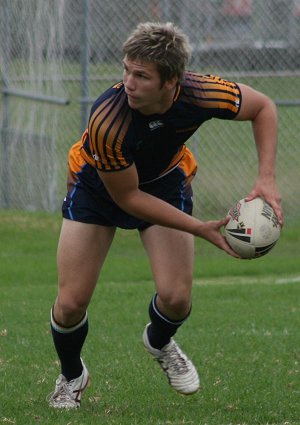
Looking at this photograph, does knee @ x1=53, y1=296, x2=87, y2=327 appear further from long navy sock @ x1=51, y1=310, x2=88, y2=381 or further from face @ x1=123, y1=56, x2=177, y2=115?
face @ x1=123, y1=56, x2=177, y2=115

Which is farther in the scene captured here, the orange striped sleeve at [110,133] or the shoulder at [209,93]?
the shoulder at [209,93]

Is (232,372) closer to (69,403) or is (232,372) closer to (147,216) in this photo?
(69,403)

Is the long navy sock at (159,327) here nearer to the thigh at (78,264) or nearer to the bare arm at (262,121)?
the thigh at (78,264)

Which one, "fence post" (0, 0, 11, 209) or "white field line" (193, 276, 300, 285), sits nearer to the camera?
"white field line" (193, 276, 300, 285)

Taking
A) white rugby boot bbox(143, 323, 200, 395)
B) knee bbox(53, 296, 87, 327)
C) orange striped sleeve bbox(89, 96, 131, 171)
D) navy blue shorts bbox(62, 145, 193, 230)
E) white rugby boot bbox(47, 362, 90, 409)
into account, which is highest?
orange striped sleeve bbox(89, 96, 131, 171)

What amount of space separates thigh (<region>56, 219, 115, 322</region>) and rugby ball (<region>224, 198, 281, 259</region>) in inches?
31.7

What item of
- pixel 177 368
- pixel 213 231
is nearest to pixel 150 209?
pixel 213 231

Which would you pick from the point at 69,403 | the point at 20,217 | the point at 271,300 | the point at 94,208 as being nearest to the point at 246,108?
the point at 94,208

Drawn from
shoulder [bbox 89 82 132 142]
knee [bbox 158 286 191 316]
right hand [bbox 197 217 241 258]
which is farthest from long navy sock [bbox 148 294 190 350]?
shoulder [bbox 89 82 132 142]

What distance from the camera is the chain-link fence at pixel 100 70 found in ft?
43.8

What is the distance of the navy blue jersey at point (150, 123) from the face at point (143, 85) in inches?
4.3

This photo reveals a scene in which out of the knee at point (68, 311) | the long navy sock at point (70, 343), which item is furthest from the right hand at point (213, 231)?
the long navy sock at point (70, 343)

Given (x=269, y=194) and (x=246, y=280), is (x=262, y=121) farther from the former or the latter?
(x=246, y=280)

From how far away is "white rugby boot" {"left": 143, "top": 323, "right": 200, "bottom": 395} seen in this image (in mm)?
6082
